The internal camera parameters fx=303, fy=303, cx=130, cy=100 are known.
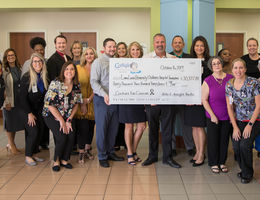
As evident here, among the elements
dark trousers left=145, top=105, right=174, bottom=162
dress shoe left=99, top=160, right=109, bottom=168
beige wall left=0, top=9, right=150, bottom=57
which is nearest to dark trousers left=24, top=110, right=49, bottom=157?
dress shoe left=99, top=160, right=109, bottom=168

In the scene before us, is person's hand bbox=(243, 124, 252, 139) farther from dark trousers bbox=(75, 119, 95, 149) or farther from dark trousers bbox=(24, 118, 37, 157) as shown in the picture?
dark trousers bbox=(24, 118, 37, 157)

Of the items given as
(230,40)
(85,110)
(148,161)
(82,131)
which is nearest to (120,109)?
(85,110)

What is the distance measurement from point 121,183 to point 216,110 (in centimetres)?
136

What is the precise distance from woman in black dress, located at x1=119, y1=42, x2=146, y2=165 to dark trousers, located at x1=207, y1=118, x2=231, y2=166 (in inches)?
33.7

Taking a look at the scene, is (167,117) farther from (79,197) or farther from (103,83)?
(79,197)

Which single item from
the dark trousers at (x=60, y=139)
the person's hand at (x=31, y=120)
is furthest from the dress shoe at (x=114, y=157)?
the person's hand at (x=31, y=120)

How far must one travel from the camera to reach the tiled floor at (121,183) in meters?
2.97

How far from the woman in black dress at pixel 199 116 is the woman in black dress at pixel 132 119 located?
Result: 596 millimetres

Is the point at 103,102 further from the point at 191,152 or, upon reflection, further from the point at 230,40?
the point at 230,40

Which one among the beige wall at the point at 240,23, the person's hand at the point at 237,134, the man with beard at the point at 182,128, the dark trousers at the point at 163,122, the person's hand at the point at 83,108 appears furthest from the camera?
the beige wall at the point at 240,23

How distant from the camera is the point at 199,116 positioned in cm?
381

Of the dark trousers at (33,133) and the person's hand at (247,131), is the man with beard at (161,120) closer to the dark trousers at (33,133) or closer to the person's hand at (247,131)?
the person's hand at (247,131)

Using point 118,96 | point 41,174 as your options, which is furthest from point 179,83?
point 41,174

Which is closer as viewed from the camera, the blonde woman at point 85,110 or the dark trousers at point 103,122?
the dark trousers at point 103,122
